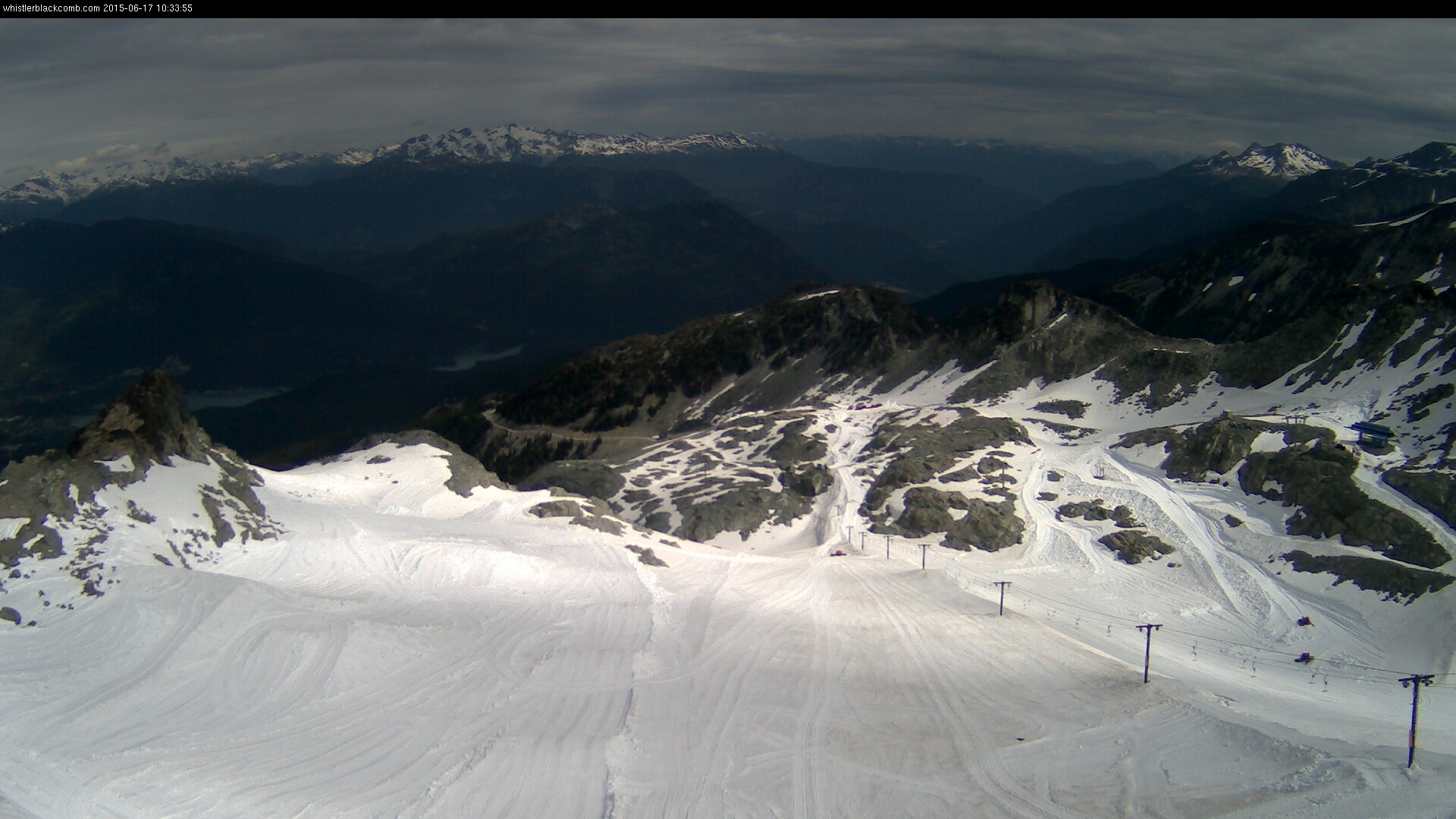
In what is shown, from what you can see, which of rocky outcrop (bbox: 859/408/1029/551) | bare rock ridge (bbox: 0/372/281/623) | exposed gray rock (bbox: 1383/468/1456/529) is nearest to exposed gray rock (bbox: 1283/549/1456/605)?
exposed gray rock (bbox: 1383/468/1456/529)

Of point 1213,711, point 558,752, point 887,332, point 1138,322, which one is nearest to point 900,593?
point 1213,711

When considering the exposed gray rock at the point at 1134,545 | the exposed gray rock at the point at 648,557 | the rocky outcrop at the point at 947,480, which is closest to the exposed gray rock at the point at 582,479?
the rocky outcrop at the point at 947,480

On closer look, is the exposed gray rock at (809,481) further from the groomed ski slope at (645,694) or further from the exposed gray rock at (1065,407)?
the exposed gray rock at (1065,407)

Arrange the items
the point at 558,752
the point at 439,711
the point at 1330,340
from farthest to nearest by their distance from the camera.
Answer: the point at 1330,340, the point at 439,711, the point at 558,752

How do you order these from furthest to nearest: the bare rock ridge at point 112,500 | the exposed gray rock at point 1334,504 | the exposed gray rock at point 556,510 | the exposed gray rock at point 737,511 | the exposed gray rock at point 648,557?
the exposed gray rock at point 737,511 < the exposed gray rock at point 556,510 < the exposed gray rock at point 1334,504 < the exposed gray rock at point 648,557 < the bare rock ridge at point 112,500

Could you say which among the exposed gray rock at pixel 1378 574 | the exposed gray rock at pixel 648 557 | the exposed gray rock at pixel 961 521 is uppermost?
the exposed gray rock at pixel 648 557

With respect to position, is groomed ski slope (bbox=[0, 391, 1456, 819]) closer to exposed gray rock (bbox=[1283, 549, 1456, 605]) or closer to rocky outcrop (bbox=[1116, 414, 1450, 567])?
exposed gray rock (bbox=[1283, 549, 1456, 605])

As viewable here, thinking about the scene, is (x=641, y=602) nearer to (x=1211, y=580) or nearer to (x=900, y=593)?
(x=900, y=593)

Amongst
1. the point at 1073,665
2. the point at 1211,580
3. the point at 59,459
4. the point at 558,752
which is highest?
the point at 59,459
